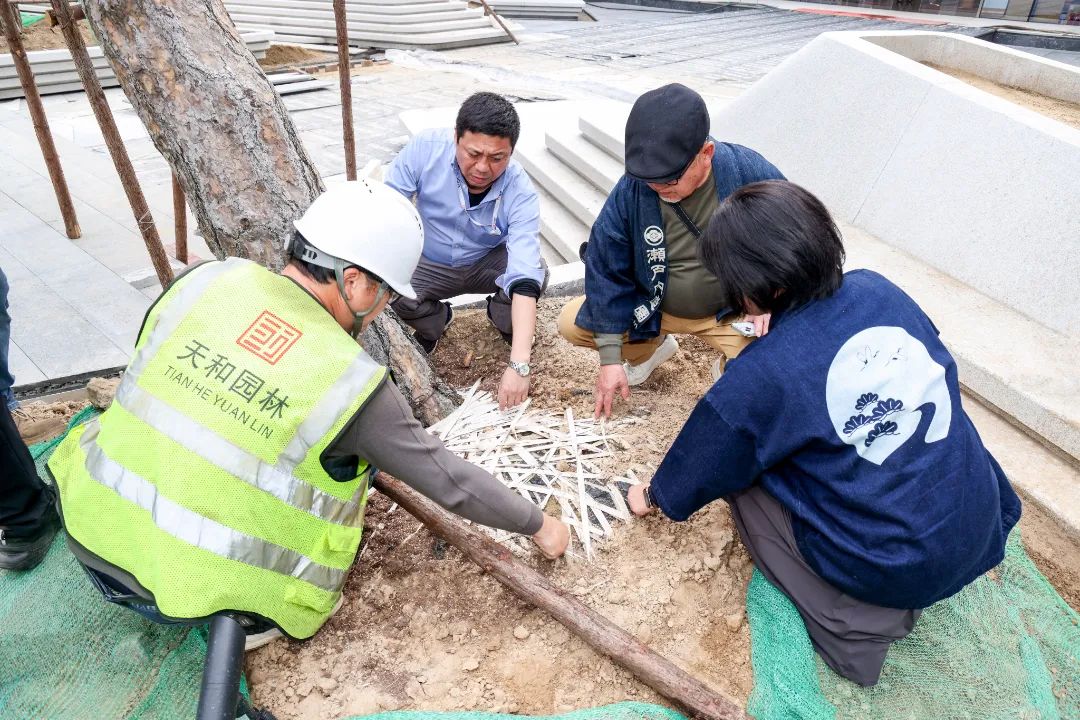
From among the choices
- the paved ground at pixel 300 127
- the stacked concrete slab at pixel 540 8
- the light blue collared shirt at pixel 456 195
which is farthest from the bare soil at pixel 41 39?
the light blue collared shirt at pixel 456 195

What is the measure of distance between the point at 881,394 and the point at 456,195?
266 centimetres

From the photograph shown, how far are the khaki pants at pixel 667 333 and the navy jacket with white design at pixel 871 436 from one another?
1.51 metres

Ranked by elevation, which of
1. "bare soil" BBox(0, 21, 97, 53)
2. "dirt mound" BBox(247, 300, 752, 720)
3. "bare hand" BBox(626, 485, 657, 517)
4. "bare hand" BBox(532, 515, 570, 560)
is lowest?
"dirt mound" BBox(247, 300, 752, 720)

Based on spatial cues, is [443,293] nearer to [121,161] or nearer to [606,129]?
[121,161]

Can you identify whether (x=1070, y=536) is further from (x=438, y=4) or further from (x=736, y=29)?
(x=736, y=29)

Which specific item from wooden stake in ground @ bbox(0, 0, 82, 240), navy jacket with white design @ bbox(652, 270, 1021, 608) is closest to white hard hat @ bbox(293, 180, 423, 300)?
navy jacket with white design @ bbox(652, 270, 1021, 608)

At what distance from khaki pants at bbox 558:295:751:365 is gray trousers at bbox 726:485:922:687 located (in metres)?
1.35

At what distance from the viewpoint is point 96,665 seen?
2.25m

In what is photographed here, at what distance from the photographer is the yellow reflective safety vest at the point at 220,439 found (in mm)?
1867

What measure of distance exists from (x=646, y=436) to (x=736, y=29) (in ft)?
60.4

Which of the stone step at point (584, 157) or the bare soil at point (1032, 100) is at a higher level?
the bare soil at point (1032, 100)

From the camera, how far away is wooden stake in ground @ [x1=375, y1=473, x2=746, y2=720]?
2086mm

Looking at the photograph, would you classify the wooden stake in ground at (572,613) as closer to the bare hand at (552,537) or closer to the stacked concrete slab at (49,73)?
the bare hand at (552,537)

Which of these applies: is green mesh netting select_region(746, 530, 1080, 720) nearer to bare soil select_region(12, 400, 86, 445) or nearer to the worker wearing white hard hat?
the worker wearing white hard hat
